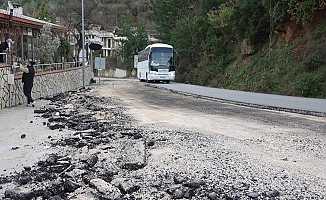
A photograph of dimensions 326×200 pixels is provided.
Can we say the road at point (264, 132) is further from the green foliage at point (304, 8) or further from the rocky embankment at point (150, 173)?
the green foliage at point (304, 8)

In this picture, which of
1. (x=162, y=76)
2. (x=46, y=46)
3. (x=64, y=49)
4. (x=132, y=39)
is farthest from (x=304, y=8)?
(x=132, y=39)

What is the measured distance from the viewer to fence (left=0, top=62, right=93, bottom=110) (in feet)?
73.2

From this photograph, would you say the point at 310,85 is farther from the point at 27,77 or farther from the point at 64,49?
the point at 64,49

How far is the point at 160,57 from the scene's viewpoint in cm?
5097

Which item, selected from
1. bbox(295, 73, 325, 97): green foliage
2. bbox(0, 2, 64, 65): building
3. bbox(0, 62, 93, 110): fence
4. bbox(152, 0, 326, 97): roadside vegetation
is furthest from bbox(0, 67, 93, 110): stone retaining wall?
bbox(295, 73, 325, 97): green foliage

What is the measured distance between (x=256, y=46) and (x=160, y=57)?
12.6 m

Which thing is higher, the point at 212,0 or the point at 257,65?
the point at 212,0

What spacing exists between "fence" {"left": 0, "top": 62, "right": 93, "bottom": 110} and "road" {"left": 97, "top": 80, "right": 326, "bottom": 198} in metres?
5.82

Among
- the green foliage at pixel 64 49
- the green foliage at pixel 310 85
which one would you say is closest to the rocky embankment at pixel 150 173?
the green foliage at pixel 310 85

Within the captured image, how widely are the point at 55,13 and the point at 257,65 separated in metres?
44.4

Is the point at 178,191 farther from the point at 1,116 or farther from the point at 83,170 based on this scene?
the point at 1,116

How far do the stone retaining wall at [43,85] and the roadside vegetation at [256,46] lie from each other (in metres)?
12.9

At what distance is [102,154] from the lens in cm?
1069

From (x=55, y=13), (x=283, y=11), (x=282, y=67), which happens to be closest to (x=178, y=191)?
(x=282, y=67)
